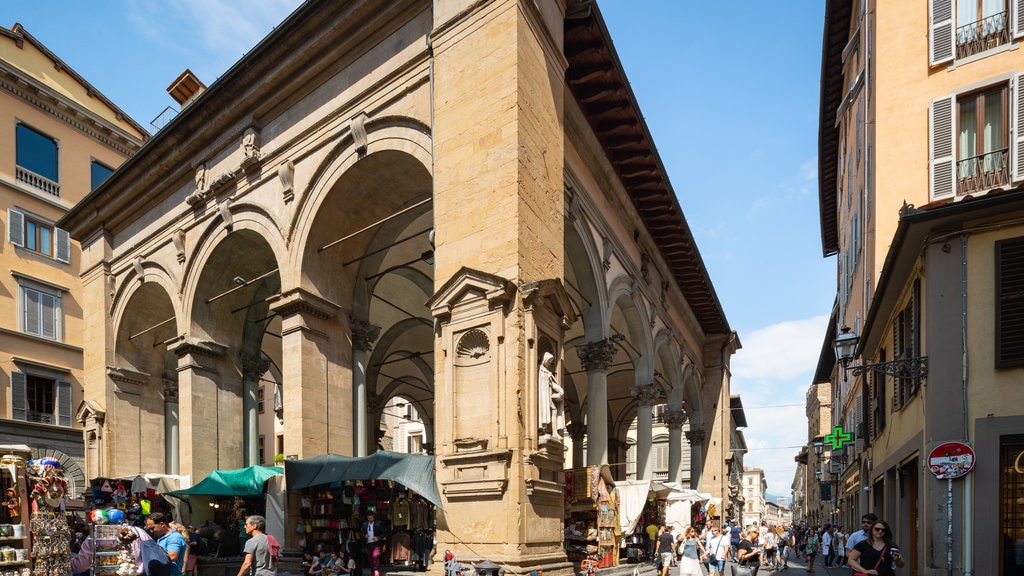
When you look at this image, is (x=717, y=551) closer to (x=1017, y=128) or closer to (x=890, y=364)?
(x=890, y=364)

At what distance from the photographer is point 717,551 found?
12695 millimetres

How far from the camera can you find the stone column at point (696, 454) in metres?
26.9

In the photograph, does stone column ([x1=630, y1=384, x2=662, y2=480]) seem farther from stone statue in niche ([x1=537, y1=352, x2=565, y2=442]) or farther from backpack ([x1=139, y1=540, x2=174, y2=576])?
backpack ([x1=139, y1=540, x2=174, y2=576])

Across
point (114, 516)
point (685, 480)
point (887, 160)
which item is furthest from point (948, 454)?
point (685, 480)

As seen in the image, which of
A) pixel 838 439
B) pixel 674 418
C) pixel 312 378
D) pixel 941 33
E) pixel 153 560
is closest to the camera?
pixel 153 560

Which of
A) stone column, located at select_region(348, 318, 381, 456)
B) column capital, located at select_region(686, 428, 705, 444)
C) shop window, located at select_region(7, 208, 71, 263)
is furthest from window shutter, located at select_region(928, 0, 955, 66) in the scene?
shop window, located at select_region(7, 208, 71, 263)

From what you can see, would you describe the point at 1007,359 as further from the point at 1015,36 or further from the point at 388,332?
the point at 388,332

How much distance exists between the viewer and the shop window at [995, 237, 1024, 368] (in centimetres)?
855

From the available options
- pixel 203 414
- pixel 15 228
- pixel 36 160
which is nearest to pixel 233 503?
pixel 203 414

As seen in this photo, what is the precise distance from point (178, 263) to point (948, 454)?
16.9m

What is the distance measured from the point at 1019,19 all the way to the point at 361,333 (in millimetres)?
14329

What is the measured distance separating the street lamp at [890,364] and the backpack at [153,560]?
31.8ft

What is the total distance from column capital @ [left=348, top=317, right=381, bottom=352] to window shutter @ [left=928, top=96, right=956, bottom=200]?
11.8 meters

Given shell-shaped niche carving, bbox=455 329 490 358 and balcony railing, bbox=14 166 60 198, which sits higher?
balcony railing, bbox=14 166 60 198
